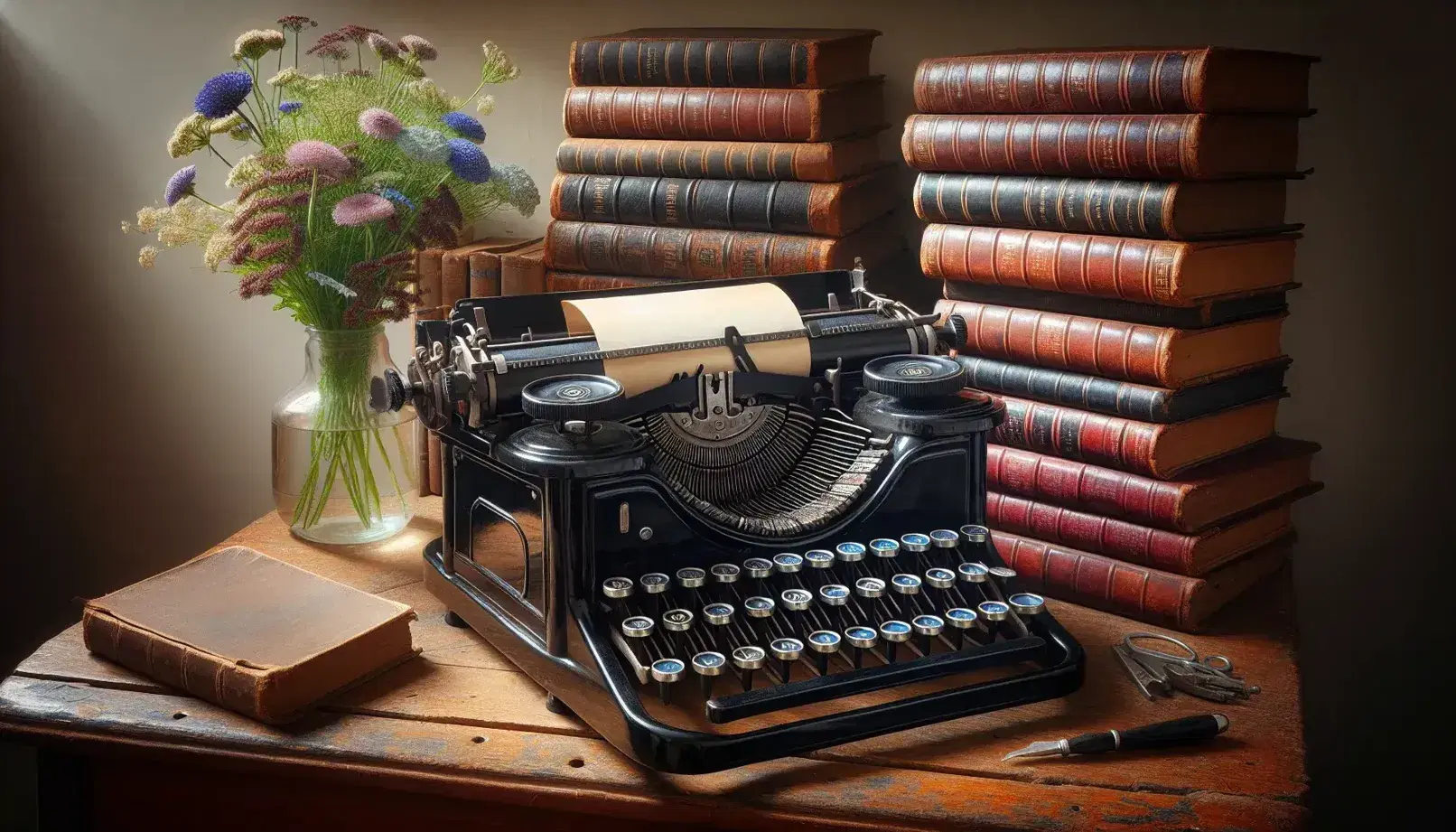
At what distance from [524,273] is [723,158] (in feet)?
1.49

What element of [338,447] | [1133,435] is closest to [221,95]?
[338,447]

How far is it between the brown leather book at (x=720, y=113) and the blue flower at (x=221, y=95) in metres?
0.58

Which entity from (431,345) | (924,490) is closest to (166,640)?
(431,345)

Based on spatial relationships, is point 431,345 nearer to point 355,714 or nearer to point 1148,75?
point 355,714

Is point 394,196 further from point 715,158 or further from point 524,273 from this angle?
point 715,158

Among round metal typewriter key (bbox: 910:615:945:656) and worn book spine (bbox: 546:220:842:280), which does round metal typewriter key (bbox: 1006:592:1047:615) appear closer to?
round metal typewriter key (bbox: 910:615:945:656)

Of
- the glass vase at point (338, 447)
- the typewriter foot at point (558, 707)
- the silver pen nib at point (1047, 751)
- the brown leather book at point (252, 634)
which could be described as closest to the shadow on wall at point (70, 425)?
the glass vase at point (338, 447)

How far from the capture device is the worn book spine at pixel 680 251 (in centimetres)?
230

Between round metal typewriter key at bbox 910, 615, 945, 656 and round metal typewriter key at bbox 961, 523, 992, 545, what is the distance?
160 mm

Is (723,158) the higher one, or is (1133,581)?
(723,158)

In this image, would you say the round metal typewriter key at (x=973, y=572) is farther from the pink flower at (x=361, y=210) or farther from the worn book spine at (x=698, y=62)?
the pink flower at (x=361, y=210)

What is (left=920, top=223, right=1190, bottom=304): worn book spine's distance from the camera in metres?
1.89

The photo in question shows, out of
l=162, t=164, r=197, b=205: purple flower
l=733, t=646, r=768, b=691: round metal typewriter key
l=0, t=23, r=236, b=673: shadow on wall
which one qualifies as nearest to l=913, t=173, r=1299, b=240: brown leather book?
l=733, t=646, r=768, b=691: round metal typewriter key

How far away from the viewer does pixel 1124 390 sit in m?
1.97
